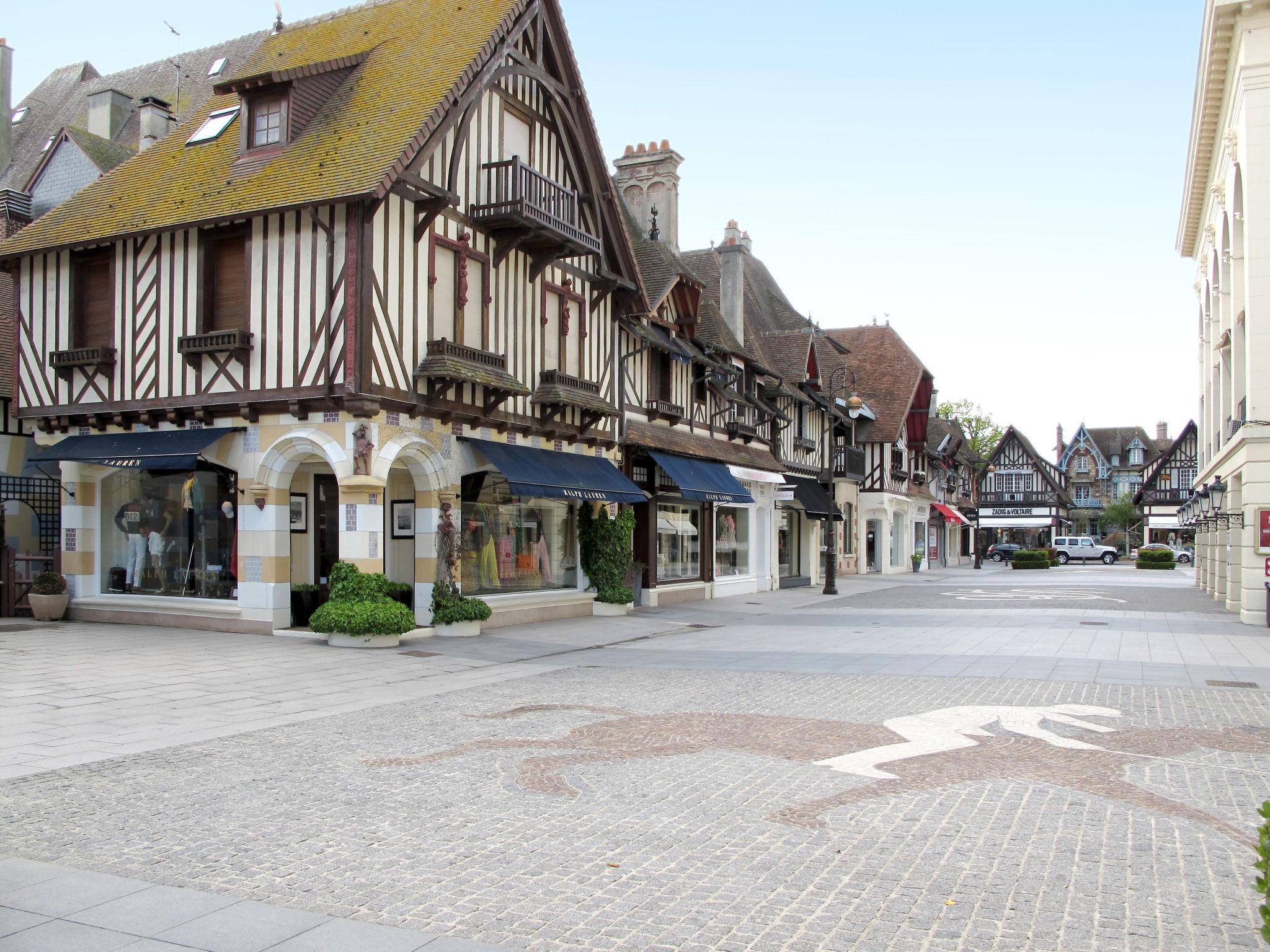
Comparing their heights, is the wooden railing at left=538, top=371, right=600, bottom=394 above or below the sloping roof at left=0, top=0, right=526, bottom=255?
below

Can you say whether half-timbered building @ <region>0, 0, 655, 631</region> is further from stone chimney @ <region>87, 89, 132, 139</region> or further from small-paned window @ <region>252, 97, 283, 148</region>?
stone chimney @ <region>87, 89, 132, 139</region>

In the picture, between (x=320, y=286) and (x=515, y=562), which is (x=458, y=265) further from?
(x=515, y=562)

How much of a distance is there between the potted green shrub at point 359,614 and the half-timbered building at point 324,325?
377mm

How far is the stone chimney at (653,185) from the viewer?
27.1 m

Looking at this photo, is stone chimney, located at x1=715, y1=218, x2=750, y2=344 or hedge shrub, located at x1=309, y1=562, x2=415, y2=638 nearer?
hedge shrub, located at x1=309, y1=562, x2=415, y2=638

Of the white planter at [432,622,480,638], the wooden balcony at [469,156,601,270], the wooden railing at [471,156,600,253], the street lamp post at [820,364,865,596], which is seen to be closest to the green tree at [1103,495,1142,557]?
the street lamp post at [820,364,865,596]

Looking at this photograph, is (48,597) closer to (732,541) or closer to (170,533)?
(170,533)

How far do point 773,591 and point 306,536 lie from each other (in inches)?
618

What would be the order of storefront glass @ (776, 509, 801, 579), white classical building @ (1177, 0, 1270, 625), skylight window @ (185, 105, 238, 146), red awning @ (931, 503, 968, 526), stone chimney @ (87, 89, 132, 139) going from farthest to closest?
red awning @ (931, 503, 968, 526) < storefront glass @ (776, 509, 801, 579) < stone chimney @ (87, 89, 132, 139) < white classical building @ (1177, 0, 1270, 625) < skylight window @ (185, 105, 238, 146)

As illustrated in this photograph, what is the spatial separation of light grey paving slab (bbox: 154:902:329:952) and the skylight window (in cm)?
1592

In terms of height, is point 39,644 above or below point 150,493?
below

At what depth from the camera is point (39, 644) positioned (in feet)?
46.0

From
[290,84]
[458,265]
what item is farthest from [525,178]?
[290,84]

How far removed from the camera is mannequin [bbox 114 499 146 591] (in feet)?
56.4
